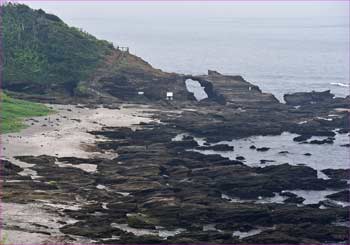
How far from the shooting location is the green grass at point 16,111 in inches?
2674

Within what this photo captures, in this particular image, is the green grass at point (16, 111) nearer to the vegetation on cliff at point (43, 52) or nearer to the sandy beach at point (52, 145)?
the sandy beach at point (52, 145)

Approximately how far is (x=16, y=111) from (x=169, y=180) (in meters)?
26.9

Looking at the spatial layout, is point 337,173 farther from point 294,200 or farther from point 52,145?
point 52,145

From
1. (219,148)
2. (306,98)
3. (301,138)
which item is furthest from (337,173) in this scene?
(306,98)

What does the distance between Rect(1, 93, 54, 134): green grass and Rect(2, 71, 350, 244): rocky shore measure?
144cm

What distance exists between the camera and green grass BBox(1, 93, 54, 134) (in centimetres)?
6791

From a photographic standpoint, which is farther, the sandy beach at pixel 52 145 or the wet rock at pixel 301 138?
the wet rock at pixel 301 138

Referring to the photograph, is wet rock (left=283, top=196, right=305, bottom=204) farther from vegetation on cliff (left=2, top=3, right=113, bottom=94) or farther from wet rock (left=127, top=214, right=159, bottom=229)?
vegetation on cliff (left=2, top=3, right=113, bottom=94)

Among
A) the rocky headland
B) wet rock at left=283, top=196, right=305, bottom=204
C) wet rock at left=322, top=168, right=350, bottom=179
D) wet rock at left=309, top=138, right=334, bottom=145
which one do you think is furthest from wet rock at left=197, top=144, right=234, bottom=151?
wet rock at left=283, top=196, right=305, bottom=204

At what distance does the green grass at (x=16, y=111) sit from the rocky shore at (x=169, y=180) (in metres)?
1.44

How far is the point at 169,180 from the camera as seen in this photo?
52781mm

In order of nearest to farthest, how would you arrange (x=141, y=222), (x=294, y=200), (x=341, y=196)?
1. (x=141, y=222)
2. (x=294, y=200)
3. (x=341, y=196)

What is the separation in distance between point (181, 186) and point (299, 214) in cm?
930

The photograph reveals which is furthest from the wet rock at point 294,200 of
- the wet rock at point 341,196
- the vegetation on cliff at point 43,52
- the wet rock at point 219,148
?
the vegetation on cliff at point 43,52
